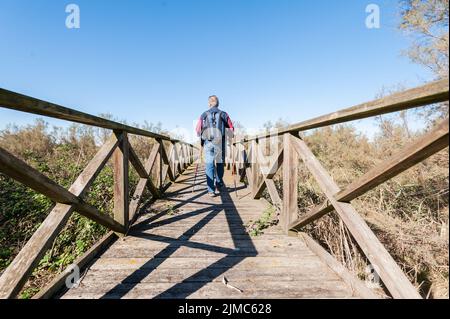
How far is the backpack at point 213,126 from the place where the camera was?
434 cm

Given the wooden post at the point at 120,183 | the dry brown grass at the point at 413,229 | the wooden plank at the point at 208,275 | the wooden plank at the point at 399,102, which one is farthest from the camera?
the wooden post at the point at 120,183

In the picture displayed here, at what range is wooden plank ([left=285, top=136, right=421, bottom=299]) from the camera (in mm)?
A: 1096

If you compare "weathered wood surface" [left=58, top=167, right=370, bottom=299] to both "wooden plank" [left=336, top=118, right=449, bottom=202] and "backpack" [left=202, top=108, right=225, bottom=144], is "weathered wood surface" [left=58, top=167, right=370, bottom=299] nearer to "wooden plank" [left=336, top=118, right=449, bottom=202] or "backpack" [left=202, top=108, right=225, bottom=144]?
"wooden plank" [left=336, top=118, right=449, bottom=202]

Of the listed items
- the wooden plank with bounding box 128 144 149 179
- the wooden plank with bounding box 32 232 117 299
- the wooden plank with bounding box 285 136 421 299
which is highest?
the wooden plank with bounding box 128 144 149 179

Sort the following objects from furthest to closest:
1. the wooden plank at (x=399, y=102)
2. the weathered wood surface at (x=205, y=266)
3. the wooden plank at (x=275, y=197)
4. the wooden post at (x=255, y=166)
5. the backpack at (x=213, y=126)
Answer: the wooden post at (x=255, y=166) → the backpack at (x=213, y=126) → the wooden plank at (x=275, y=197) → the weathered wood surface at (x=205, y=266) → the wooden plank at (x=399, y=102)

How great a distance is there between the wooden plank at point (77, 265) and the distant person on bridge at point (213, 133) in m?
2.29

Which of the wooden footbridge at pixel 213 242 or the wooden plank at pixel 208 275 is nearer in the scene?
the wooden footbridge at pixel 213 242

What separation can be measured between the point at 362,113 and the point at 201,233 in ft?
6.45

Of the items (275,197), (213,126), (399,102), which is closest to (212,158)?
(213,126)

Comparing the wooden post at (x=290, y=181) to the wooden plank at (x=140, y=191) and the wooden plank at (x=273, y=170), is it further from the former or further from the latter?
the wooden plank at (x=140, y=191)

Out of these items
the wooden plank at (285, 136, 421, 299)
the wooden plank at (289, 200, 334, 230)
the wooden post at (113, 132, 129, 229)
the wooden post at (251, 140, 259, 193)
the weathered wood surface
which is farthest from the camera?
the wooden post at (251, 140, 259, 193)

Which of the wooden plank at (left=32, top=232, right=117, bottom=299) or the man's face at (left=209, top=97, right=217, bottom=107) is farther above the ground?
the man's face at (left=209, top=97, right=217, bottom=107)

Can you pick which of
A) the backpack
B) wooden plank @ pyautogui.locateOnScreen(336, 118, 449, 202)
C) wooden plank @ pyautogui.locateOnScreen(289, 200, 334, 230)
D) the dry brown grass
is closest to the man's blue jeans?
the backpack

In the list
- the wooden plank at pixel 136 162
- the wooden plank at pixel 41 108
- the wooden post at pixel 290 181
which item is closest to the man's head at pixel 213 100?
the wooden plank at pixel 136 162
